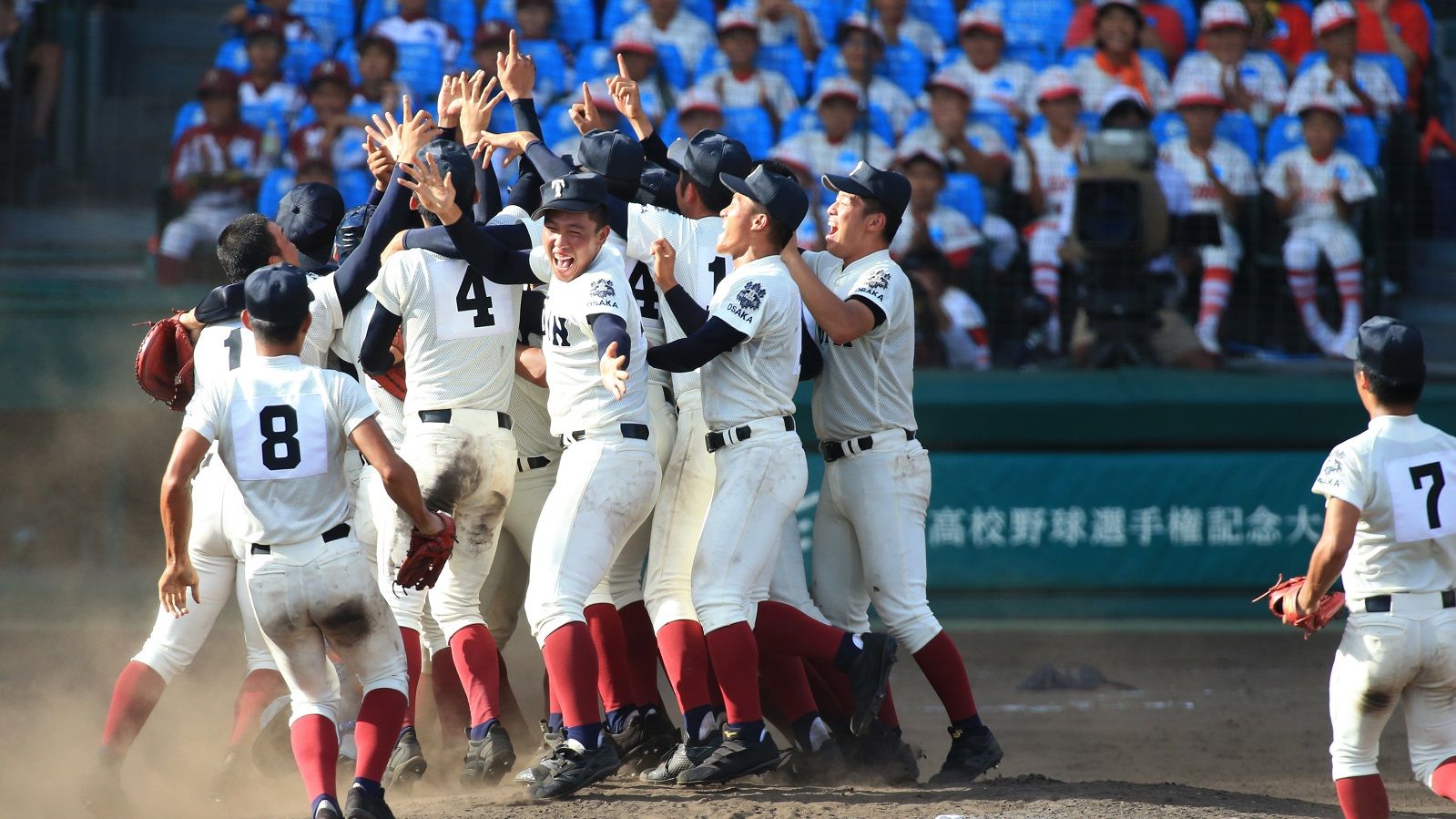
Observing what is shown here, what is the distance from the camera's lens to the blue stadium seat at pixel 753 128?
331 inches

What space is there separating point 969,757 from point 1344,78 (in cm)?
531

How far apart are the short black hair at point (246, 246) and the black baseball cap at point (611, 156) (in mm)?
981

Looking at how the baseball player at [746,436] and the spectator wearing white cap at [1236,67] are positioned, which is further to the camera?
the spectator wearing white cap at [1236,67]

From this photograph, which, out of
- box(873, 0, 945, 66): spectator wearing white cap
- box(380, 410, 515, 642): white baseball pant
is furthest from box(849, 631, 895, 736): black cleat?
box(873, 0, 945, 66): spectator wearing white cap

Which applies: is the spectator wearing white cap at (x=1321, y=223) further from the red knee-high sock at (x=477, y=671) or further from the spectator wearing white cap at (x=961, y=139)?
the red knee-high sock at (x=477, y=671)

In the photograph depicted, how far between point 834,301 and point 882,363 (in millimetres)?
305

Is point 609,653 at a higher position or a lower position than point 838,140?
lower

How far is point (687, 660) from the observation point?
14.4 ft

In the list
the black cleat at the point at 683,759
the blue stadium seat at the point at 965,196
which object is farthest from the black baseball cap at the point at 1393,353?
the blue stadium seat at the point at 965,196

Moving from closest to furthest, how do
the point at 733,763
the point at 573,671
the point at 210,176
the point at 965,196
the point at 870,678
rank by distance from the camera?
the point at 573,671 < the point at 733,763 < the point at 870,678 < the point at 965,196 < the point at 210,176

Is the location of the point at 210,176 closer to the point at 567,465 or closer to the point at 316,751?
the point at 567,465

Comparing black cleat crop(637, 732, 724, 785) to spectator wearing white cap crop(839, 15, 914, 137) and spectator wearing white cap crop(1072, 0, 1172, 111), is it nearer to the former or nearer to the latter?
spectator wearing white cap crop(839, 15, 914, 137)

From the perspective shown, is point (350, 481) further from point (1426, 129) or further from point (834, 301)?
point (1426, 129)

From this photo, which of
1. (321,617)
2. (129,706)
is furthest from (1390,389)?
(129,706)
